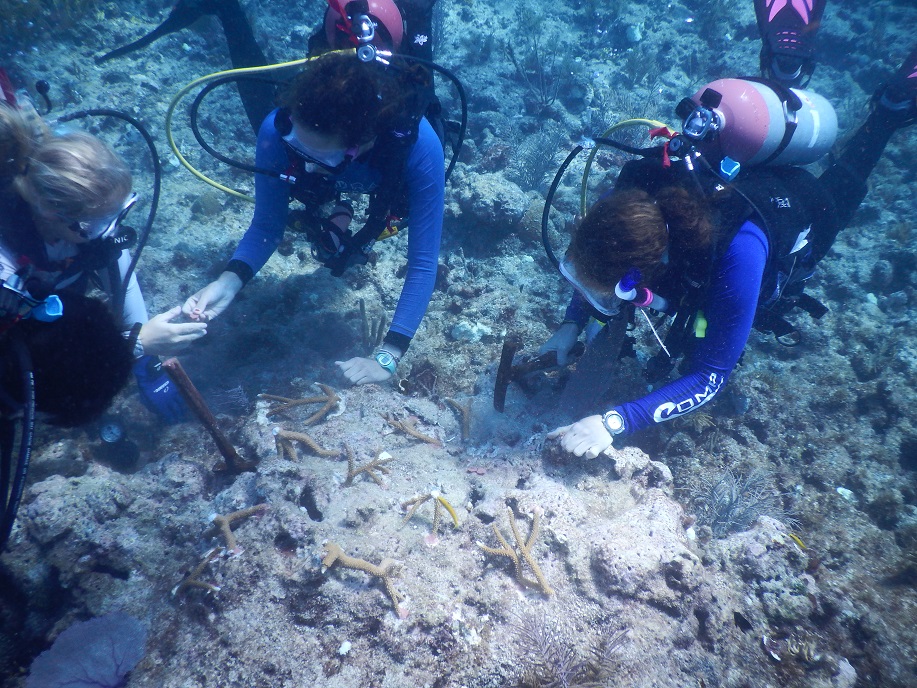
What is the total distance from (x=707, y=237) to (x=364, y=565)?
2834mm

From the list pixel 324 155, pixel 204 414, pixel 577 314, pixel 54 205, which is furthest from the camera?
pixel 577 314

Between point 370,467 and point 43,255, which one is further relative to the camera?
point 370,467

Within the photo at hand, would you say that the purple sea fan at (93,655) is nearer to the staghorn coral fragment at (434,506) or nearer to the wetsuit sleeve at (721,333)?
the staghorn coral fragment at (434,506)

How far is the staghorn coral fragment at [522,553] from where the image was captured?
2564 millimetres

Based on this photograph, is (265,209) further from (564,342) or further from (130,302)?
(564,342)

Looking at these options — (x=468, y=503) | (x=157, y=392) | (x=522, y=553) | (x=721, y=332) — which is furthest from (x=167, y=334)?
(x=721, y=332)

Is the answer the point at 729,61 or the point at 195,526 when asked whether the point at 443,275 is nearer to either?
the point at 195,526

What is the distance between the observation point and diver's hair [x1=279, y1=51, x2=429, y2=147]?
2.92m

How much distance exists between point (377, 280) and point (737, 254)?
3.87m

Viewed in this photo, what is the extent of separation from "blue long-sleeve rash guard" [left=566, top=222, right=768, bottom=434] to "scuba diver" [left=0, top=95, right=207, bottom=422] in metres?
3.25

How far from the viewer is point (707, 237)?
269 cm

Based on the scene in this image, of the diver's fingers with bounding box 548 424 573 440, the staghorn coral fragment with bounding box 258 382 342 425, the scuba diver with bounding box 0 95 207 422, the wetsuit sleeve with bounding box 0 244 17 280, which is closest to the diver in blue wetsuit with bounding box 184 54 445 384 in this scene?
the staghorn coral fragment with bounding box 258 382 342 425

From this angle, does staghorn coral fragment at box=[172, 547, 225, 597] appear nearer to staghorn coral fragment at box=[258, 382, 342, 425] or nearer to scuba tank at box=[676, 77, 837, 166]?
staghorn coral fragment at box=[258, 382, 342, 425]

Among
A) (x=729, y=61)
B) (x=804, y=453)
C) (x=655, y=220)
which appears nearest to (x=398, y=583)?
(x=655, y=220)
